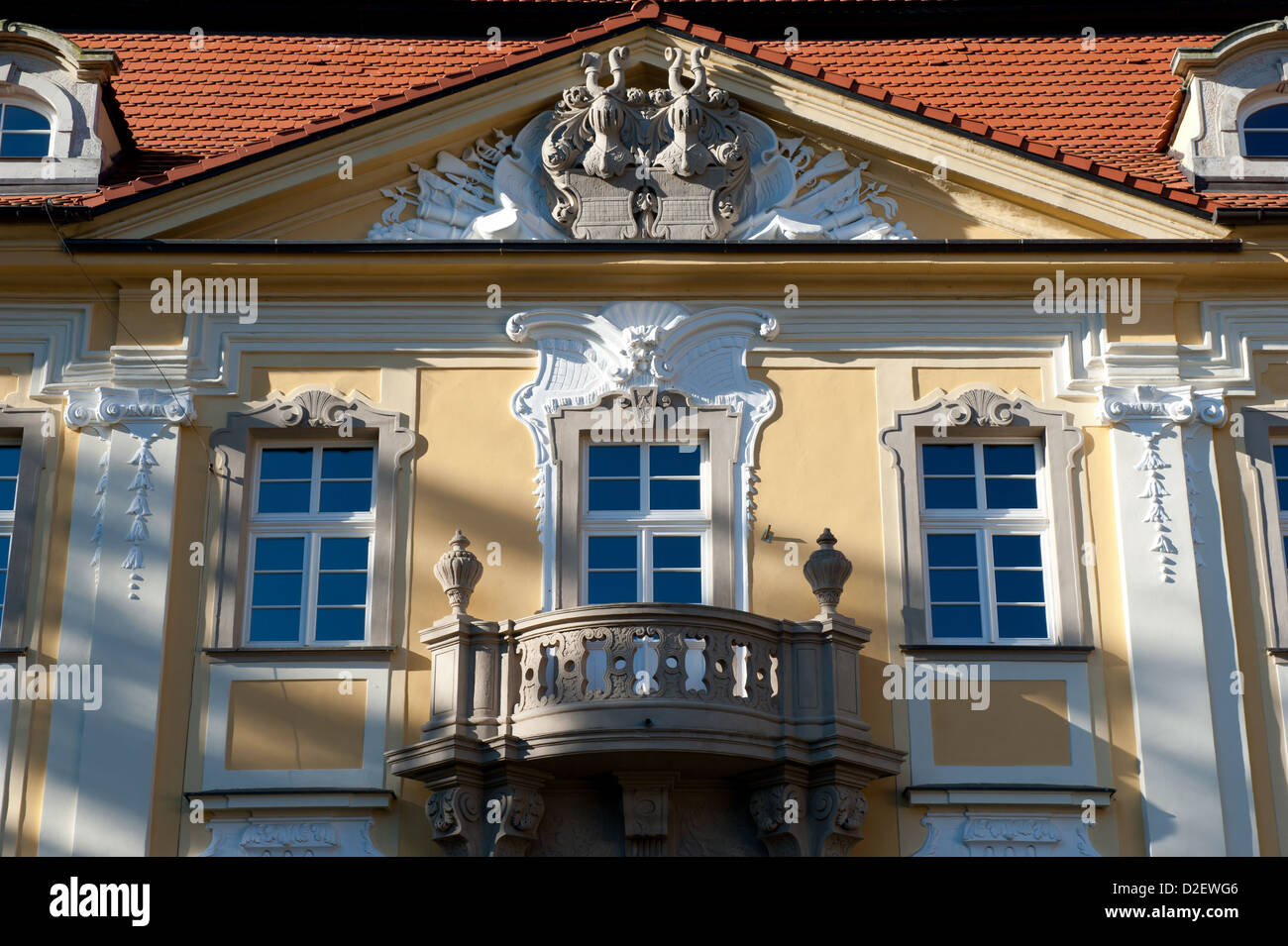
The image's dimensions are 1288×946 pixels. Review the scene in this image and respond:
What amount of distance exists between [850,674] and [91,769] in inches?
197

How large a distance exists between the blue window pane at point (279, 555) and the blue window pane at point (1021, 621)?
4.87m

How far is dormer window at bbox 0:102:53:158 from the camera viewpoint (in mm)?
15164

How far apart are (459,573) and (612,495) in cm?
143

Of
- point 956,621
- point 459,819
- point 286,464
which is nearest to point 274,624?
point 286,464

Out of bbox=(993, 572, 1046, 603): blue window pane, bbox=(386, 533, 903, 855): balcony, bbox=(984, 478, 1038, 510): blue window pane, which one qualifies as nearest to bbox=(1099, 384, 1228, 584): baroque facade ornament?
bbox=(984, 478, 1038, 510): blue window pane

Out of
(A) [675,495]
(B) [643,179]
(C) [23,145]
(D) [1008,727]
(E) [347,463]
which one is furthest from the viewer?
(C) [23,145]

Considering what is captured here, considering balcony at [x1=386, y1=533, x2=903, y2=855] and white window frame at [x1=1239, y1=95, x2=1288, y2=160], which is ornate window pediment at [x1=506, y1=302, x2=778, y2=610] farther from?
white window frame at [x1=1239, y1=95, x2=1288, y2=160]

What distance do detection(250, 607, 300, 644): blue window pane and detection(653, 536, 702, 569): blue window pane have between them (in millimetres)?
2518

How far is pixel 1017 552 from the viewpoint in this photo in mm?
13703

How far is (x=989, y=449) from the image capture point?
1410cm

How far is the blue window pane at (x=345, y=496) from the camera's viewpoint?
13867mm

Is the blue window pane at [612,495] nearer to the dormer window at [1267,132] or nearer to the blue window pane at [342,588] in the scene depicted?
the blue window pane at [342,588]

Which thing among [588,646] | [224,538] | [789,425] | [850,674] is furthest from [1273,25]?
[224,538]

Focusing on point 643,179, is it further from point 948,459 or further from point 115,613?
point 115,613
